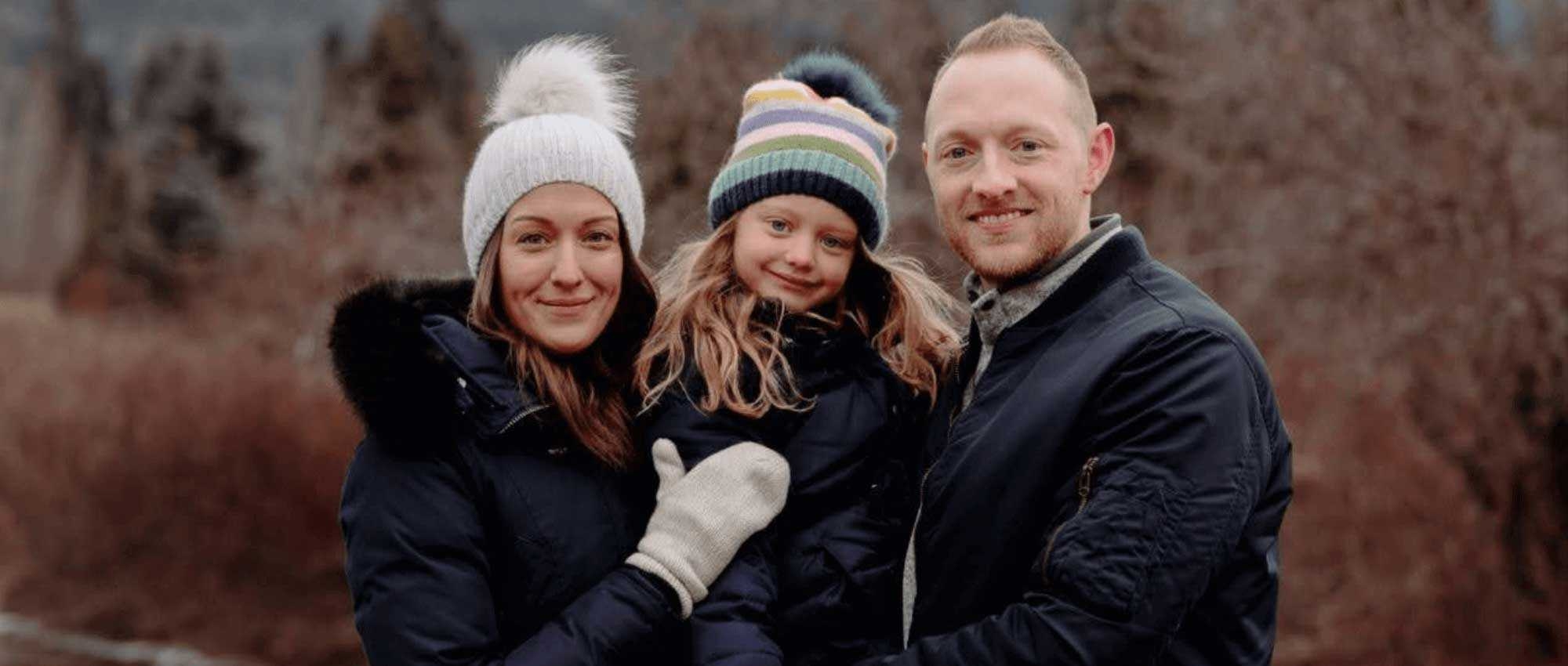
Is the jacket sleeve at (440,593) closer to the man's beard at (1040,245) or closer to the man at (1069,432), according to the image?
the man at (1069,432)

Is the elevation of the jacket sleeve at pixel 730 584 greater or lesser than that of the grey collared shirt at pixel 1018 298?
lesser

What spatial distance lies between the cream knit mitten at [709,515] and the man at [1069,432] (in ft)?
1.05

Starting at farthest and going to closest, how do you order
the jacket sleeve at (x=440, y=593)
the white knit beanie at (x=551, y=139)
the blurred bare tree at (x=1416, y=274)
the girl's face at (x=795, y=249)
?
the blurred bare tree at (x=1416, y=274), the girl's face at (x=795, y=249), the white knit beanie at (x=551, y=139), the jacket sleeve at (x=440, y=593)

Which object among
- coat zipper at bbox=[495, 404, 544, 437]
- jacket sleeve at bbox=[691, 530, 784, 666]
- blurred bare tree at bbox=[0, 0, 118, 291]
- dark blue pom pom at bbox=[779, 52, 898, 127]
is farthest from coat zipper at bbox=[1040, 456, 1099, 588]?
blurred bare tree at bbox=[0, 0, 118, 291]

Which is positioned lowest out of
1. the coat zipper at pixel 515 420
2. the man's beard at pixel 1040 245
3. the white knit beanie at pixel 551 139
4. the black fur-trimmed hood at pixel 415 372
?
the coat zipper at pixel 515 420

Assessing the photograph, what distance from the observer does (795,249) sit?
10.7ft

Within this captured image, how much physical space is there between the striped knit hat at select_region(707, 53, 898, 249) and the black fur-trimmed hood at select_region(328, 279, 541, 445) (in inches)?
28.5

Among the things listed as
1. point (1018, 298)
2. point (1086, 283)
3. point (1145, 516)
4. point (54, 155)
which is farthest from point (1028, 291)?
point (54, 155)

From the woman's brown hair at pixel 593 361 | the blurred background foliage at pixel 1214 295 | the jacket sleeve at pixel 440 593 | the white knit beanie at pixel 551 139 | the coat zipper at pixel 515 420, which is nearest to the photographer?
the jacket sleeve at pixel 440 593

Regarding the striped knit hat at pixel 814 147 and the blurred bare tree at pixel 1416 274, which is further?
the blurred bare tree at pixel 1416 274

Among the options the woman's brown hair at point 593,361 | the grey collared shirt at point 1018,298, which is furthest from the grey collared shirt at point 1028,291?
the woman's brown hair at point 593,361

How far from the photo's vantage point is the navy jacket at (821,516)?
2877 mm

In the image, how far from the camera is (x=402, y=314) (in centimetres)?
293

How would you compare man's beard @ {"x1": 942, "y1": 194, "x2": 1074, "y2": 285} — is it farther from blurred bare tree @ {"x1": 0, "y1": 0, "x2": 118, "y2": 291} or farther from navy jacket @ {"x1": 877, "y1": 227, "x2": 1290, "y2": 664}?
blurred bare tree @ {"x1": 0, "y1": 0, "x2": 118, "y2": 291}
